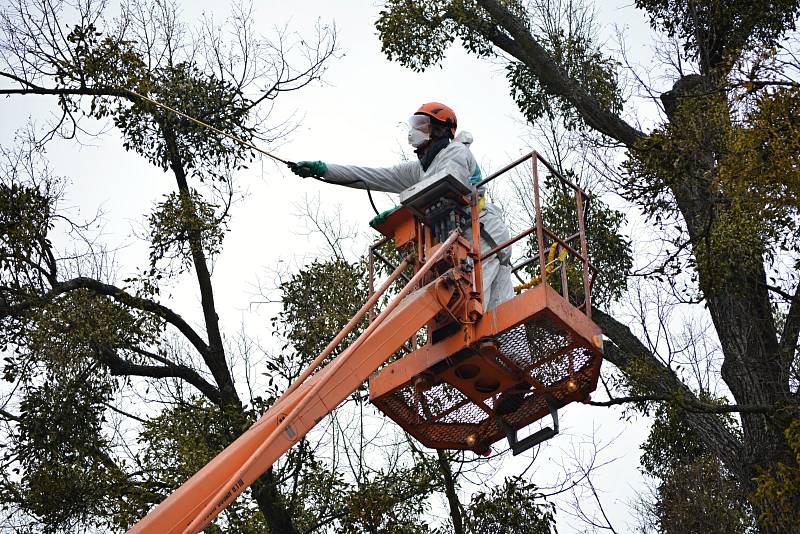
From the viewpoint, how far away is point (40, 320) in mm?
12836

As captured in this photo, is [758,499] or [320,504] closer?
[758,499]

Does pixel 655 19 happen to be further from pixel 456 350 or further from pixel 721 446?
pixel 456 350

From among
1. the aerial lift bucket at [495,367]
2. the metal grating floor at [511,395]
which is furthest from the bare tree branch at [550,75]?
the metal grating floor at [511,395]

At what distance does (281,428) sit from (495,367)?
2434 mm

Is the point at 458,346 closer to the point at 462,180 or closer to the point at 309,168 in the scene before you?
the point at 462,180

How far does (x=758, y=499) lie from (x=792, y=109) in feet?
11.8

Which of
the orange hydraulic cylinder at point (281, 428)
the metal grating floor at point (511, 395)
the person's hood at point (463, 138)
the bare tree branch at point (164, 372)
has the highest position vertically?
the bare tree branch at point (164, 372)

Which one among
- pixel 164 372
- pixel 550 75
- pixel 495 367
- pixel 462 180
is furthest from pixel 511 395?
pixel 550 75

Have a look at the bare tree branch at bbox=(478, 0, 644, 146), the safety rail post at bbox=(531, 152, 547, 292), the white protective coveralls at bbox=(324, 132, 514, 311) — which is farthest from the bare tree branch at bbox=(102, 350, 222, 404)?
the bare tree branch at bbox=(478, 0, 644, 146)

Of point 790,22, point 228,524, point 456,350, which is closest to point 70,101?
point 228,524

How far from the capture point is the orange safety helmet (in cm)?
1045

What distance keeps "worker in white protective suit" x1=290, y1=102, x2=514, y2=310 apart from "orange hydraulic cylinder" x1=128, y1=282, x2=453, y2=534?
0.78 m

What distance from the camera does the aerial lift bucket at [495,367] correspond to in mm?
9289

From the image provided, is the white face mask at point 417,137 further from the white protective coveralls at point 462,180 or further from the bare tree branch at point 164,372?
the bare tree branch at point 164,372
